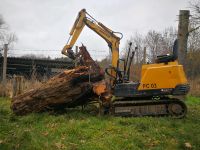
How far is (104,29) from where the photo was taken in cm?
1252

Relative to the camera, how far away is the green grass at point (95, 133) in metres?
7.52

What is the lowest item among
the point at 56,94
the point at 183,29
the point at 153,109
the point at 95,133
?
the point at 95,133

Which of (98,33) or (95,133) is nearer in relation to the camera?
(95,133)

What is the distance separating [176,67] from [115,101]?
82.6 inches

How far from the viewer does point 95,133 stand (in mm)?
8398

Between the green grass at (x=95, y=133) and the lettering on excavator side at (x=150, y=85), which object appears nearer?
the green grass at (x=95, y=133)

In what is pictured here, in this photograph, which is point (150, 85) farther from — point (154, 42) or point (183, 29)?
point (154, 42)

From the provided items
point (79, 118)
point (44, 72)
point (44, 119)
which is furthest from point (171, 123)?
point (44, 72)

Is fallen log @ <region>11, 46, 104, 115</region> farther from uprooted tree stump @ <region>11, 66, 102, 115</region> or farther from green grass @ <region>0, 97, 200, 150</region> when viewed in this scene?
green grass @ <region>0, 97, 200, 150</region>

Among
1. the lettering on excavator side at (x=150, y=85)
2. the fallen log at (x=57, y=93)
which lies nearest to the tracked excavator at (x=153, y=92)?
the lettering on excavator side at (x=150, y=85)

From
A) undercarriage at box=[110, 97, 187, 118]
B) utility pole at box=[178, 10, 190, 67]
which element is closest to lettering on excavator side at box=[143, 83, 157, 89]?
undercarriage at box=[110, 97, 187, 118]

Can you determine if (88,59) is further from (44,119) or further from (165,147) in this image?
(165,147)

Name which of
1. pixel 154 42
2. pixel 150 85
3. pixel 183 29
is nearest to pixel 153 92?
pixel 150 85

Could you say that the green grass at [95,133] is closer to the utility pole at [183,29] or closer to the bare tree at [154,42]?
the utility pole at [183,29]
